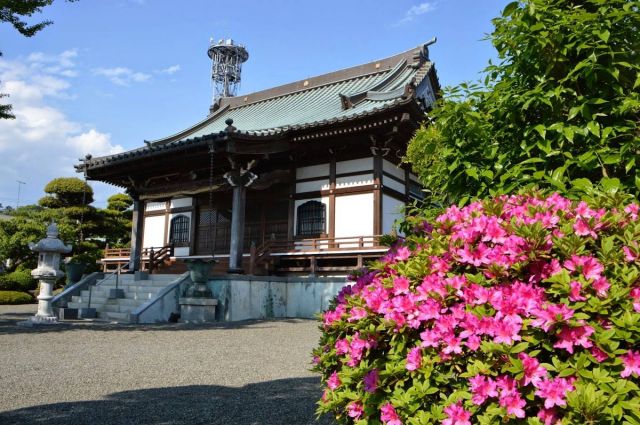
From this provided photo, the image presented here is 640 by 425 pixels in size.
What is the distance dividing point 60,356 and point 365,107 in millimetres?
11500

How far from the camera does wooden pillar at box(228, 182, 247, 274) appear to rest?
13377mm

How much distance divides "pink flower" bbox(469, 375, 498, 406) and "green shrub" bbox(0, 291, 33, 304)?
23.0 m

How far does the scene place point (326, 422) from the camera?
3.91m

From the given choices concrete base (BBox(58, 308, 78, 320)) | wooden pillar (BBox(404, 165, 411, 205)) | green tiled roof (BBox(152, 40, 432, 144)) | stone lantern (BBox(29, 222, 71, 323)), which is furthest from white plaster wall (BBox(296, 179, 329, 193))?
concrete base (BBox(58, 308, 78, 320))

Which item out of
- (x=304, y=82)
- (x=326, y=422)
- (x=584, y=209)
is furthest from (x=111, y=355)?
(x=304, y=82)

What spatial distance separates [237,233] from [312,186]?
311cm

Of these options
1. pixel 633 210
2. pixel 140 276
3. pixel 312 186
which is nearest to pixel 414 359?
pixel 633 210

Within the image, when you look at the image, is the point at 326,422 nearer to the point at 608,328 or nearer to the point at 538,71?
the point at 608,328

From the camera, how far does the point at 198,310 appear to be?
39.8 ft

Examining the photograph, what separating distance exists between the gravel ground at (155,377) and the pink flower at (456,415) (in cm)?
232

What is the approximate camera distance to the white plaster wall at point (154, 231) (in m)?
19.0

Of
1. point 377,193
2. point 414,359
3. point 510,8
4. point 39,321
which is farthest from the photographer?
point 377,193

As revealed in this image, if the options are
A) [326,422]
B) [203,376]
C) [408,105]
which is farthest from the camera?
[408,105]

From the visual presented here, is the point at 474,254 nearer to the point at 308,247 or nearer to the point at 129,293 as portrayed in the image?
the point at 308,247
